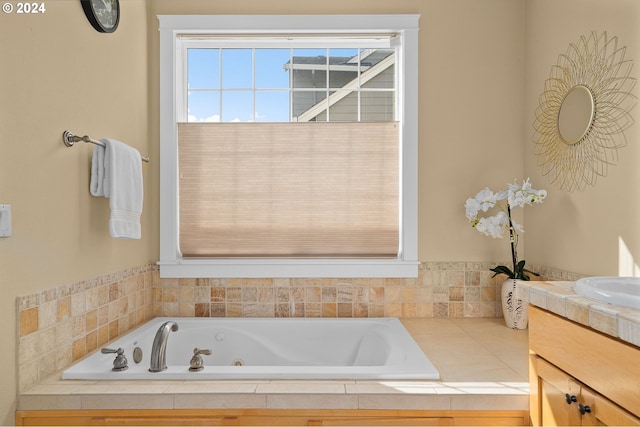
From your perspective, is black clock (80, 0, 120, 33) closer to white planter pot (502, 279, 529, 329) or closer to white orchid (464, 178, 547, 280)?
white orchid (464, 178, 547, 280)

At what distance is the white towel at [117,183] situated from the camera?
6.23 ft

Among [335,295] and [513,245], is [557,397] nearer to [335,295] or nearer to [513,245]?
[513,245]

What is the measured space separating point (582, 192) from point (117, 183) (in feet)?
7.00

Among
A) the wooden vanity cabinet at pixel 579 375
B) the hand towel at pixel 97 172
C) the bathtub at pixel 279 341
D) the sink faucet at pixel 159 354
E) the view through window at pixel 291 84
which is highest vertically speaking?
the view through window at pixel 291 84

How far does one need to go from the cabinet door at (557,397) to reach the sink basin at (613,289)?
0.83 ft

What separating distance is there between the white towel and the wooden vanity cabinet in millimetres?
1697

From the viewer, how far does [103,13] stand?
204cm

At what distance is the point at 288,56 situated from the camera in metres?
2.70

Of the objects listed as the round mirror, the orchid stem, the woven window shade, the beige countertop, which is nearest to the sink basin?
the beige countertop

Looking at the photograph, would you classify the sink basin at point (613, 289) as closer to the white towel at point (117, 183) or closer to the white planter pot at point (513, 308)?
the white planter pot at point (513, 308)

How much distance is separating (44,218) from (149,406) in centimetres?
80

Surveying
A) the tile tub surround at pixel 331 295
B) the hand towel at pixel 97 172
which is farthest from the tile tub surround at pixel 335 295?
the hand towel at pixel 97 172

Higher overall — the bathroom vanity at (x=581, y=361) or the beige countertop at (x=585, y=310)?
the beige countertop at (x=585, y=310)

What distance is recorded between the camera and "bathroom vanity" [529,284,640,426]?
3.34 feet
